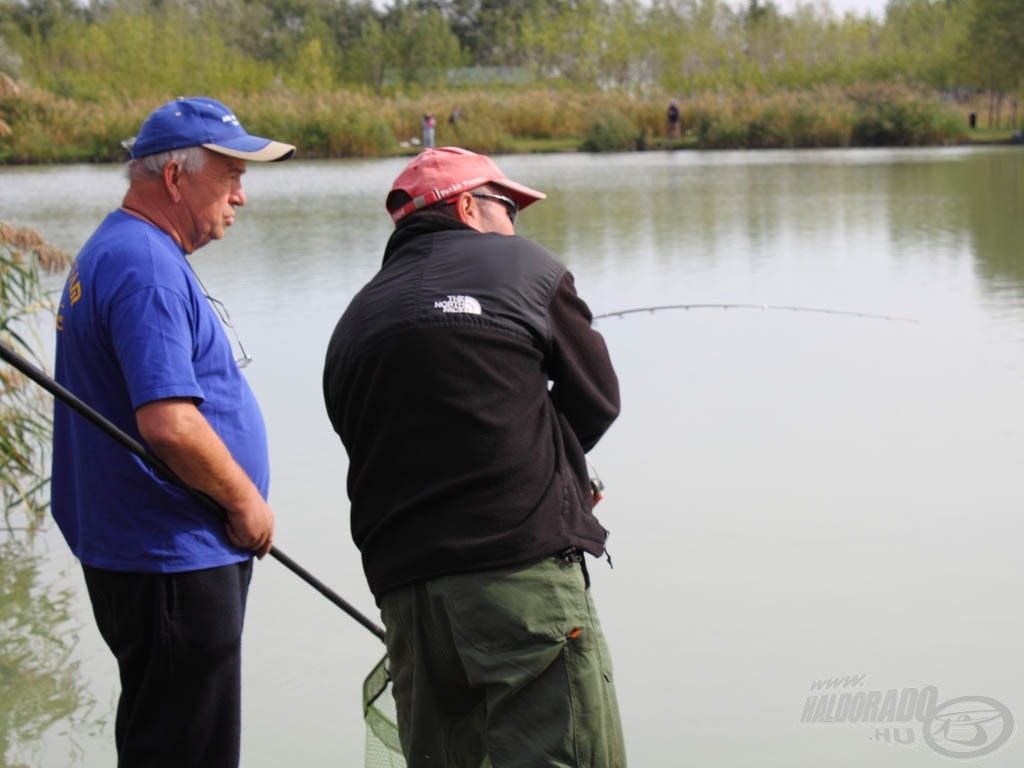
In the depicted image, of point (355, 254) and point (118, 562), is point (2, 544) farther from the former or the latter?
point (355, 254)

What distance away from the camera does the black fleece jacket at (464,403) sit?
1.86m

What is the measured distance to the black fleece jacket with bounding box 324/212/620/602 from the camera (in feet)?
6.10

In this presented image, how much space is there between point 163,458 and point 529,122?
32002mm

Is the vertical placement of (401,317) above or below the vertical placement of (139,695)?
above

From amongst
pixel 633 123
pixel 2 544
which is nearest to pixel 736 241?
pixel 2 544

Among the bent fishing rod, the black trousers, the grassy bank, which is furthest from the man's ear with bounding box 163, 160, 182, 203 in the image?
the grassy bank

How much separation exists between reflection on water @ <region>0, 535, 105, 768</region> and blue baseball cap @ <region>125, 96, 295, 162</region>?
4.74ft

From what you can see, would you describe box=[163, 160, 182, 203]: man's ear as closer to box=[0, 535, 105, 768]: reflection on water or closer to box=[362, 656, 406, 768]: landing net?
box=[362, 656, 406, 768]: landing net

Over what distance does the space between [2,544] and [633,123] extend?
98.7 feet

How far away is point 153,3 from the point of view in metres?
67.8

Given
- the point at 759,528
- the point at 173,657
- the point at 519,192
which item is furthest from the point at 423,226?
the point at 759,528

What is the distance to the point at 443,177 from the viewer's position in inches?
79.8

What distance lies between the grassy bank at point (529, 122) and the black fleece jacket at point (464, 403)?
2533cm

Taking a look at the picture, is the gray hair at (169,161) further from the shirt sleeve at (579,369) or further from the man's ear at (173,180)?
the shirt sleeve at (579,369)
